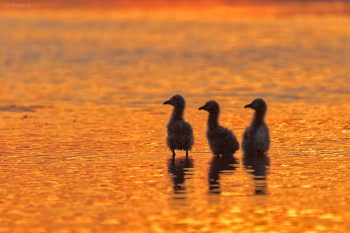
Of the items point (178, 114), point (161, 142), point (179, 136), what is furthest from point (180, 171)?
point (161, 142)

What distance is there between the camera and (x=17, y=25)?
7200 centimetres

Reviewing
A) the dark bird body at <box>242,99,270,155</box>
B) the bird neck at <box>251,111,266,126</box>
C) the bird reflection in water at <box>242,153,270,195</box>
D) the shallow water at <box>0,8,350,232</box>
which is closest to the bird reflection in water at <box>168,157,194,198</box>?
the shallow water at <box>0,8,350,232</box>

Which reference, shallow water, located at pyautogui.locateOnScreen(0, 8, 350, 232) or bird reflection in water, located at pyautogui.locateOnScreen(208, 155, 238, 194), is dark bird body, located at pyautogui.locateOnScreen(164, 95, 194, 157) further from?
bird reflection in water, located at pyautogui.locateOnScreen(208, 155, 238, 194)

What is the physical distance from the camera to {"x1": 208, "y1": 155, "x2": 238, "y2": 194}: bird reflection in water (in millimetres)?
14148

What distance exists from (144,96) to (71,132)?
741 cm

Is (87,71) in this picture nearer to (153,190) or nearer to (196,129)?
(196,129)

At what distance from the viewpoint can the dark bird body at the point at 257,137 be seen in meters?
17.2

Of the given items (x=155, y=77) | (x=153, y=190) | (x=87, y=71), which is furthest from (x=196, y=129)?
(x=87, y=71)

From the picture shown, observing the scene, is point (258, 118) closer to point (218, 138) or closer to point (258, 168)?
point (218, 138)

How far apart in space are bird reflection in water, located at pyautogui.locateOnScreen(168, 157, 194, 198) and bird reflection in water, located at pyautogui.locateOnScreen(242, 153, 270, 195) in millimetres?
1089

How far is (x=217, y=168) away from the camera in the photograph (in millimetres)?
15953

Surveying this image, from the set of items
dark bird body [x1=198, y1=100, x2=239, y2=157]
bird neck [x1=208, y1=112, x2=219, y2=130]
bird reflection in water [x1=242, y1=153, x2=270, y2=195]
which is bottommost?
bird reflection in water [x1=242, y1=153, x2=270, y2=195]

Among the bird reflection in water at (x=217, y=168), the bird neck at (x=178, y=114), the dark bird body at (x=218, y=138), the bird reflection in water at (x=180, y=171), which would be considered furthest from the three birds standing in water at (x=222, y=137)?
the bird reflection in water at (x=180, y=171)

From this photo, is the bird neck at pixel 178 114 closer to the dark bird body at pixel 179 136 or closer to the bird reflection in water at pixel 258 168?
the dark bird body at pixel 179 136
